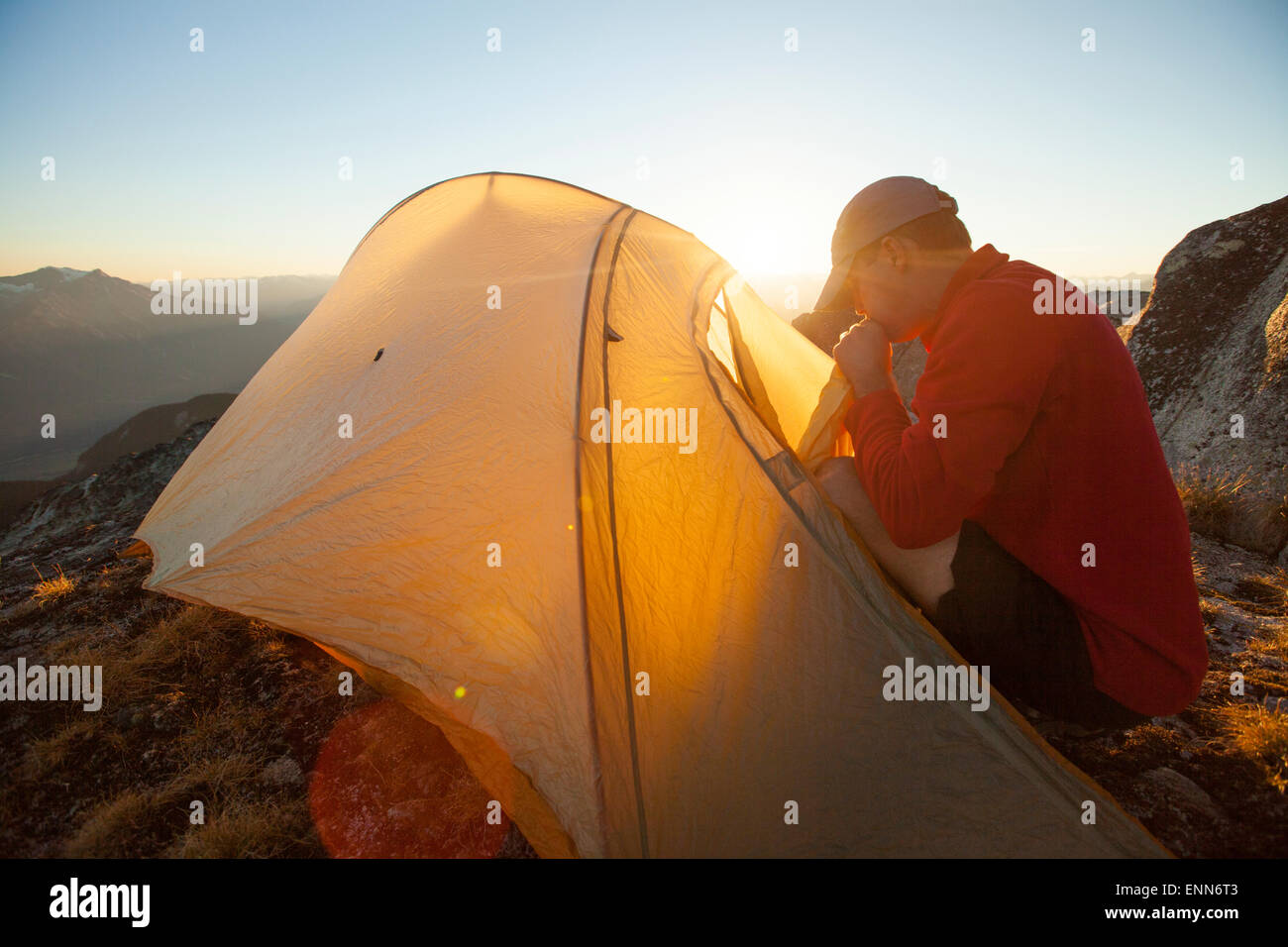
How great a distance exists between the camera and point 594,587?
2.29 meters

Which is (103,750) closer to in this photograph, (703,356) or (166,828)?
(166,828)

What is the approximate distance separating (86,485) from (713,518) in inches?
401

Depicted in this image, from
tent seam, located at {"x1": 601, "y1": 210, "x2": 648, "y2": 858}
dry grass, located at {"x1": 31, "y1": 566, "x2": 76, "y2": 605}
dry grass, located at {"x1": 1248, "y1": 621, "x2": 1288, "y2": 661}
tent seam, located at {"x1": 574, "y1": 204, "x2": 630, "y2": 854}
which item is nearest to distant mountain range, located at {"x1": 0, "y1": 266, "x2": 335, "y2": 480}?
dry grass, located at {"x1": 31, "y1": 566, "x2": 76, "y2": 605}

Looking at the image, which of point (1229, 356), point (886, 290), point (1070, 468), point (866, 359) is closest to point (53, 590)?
point (866, 359)

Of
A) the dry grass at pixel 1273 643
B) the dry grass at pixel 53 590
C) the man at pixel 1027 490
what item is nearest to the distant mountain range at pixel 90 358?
the dry grass at pixel 53 590

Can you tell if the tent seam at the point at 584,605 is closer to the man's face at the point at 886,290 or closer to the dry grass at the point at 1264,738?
the man's face at the point at 886,290

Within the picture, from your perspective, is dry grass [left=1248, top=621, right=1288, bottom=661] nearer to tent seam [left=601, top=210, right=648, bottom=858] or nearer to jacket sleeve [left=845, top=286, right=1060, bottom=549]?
jacket sleeve [left=845, top=286, right=1060, bottom=549]

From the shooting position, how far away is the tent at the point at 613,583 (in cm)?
203

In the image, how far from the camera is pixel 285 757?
2867mm

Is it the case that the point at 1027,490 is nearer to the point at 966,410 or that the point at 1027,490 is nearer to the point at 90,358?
the point at 966,410

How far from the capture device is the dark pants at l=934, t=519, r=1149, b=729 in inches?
82.0

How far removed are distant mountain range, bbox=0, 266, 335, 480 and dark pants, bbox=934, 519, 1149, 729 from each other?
111 meters

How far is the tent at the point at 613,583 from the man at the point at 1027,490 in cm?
22
